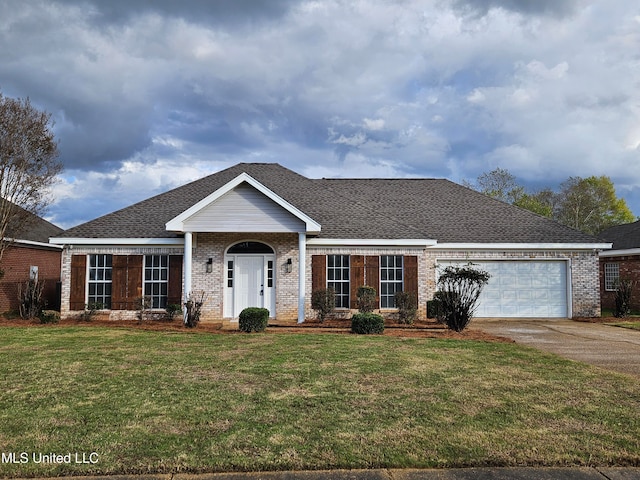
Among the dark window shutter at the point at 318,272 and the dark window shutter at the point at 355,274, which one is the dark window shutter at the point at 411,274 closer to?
the dark window shutter at the point at 355,274

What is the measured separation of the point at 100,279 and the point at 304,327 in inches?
293

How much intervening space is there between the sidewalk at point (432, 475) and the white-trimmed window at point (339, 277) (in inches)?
469

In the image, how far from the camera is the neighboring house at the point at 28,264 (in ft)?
60.6

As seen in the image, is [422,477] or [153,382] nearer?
[422,477]

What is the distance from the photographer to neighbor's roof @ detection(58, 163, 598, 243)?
16.1 m

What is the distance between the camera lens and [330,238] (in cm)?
1570

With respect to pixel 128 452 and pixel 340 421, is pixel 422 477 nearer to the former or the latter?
pixel 340 421

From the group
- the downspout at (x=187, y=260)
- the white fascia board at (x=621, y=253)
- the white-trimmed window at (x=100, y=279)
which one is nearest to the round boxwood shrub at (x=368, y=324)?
the downspout at (x=187, y=260)

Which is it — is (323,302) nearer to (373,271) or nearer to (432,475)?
(373,271)

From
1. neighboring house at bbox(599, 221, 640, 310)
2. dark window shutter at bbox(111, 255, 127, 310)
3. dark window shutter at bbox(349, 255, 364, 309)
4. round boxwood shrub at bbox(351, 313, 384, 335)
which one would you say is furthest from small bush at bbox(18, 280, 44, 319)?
neighboring house at bbox(599, 221, 640, 310)

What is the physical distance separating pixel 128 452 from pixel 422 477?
2682 millimetres

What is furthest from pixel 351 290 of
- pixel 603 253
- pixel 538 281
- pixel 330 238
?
pixel 603 253

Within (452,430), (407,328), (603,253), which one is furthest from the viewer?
(603,253)

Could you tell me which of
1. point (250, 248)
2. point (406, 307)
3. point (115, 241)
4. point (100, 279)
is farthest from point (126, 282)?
point (406, 307)
